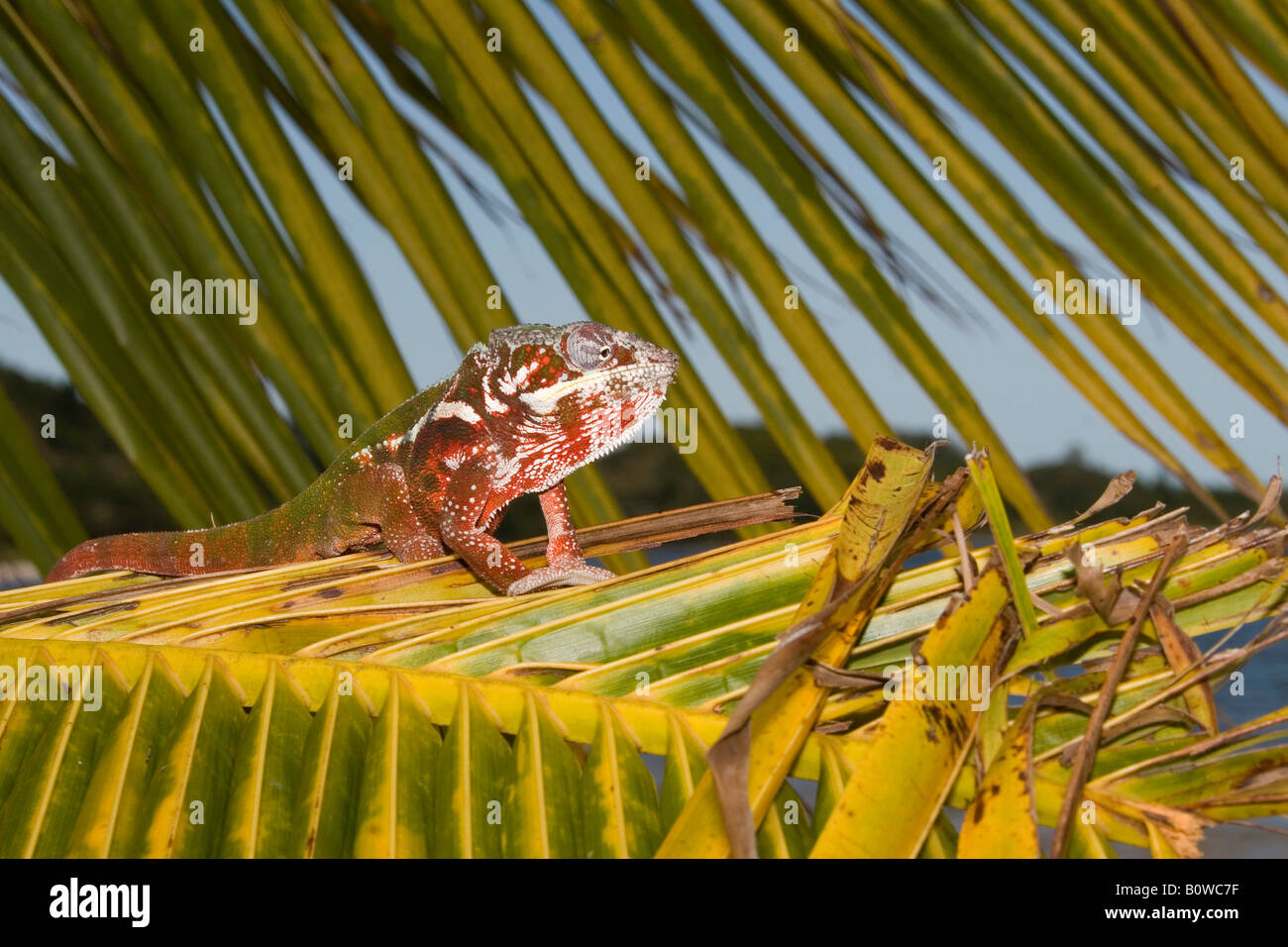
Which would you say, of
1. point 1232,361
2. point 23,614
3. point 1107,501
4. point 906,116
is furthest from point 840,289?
point 23,614

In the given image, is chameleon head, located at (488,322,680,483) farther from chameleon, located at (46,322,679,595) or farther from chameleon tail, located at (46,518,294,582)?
chameleon tail, located at (46,518,294,582)

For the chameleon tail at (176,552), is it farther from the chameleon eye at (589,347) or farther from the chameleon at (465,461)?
the chameleon eye at (589,347)

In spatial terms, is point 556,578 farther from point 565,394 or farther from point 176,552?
point 176,552

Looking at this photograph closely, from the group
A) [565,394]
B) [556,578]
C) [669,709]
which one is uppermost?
[565,394]

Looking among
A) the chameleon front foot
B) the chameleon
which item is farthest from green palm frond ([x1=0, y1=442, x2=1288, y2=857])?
the chameleon

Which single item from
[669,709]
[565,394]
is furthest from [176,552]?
[669,709]

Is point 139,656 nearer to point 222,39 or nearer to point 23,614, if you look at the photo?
point 23,614
